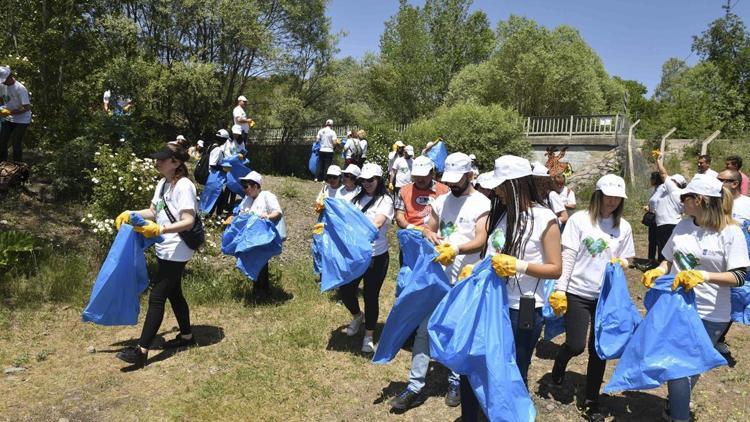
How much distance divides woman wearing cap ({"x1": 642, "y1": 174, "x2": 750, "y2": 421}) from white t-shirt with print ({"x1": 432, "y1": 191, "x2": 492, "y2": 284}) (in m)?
1.15

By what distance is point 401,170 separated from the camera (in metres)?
10.1

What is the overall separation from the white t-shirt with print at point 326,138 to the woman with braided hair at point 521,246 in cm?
1005

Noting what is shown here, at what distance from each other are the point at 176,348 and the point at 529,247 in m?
3.44

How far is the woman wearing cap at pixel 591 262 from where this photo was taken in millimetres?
3510

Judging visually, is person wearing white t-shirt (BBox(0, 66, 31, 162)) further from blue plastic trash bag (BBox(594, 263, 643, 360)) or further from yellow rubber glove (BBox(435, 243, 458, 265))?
blue plastic trash bag (BBox(594, 263, 643, 360))

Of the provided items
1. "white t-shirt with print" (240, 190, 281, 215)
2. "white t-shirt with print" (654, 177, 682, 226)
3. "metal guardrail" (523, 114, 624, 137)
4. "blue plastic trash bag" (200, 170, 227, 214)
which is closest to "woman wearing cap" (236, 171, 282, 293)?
"white t-shirt with print" (240, 190, 281, 215)

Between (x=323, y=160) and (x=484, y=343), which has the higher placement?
(x=323, y=160)

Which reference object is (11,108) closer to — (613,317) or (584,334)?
(584,334)

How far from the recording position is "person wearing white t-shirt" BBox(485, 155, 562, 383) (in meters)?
2.77

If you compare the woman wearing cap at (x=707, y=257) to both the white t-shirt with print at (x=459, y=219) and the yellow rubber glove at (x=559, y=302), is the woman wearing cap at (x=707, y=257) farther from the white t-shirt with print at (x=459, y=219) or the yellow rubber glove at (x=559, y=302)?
the white t-shirt with print at (x=459, y=219)

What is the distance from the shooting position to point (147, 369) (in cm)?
432

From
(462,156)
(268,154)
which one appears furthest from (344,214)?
(268,154)

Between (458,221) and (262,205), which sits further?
(262,205)

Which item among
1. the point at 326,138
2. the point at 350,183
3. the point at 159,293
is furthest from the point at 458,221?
the point at 326,138
